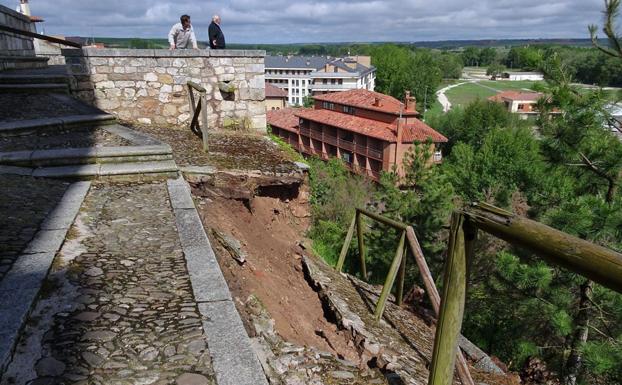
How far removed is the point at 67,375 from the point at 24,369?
0.19 meters

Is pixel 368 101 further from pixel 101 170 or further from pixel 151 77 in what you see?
pixel 101 170

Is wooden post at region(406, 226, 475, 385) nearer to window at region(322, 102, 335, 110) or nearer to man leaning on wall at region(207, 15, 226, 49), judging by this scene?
man leaning on wall at region(207, 15, 226, 49)

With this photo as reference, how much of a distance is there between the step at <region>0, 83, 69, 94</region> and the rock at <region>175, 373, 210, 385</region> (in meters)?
6.89

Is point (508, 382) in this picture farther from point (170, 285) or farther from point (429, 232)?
point (429, 232)

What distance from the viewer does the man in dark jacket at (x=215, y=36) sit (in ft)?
26.7

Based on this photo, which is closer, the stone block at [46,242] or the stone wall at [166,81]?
the stone block at [46,242]

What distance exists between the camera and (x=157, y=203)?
411 centimetres

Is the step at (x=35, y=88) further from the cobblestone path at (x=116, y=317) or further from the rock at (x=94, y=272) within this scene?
the rock at (x=94, y=272)

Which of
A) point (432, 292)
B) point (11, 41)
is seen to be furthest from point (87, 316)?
point (11, 41)

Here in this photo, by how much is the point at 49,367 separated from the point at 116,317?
43cm

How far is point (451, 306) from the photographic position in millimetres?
1828

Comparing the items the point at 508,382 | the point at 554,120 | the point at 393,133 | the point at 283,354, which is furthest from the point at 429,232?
the point at 393,133

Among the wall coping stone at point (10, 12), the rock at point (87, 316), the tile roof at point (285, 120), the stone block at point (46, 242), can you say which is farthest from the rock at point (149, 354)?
the tile roof at point (285, 120)

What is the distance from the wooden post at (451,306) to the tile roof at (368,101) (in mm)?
30290
